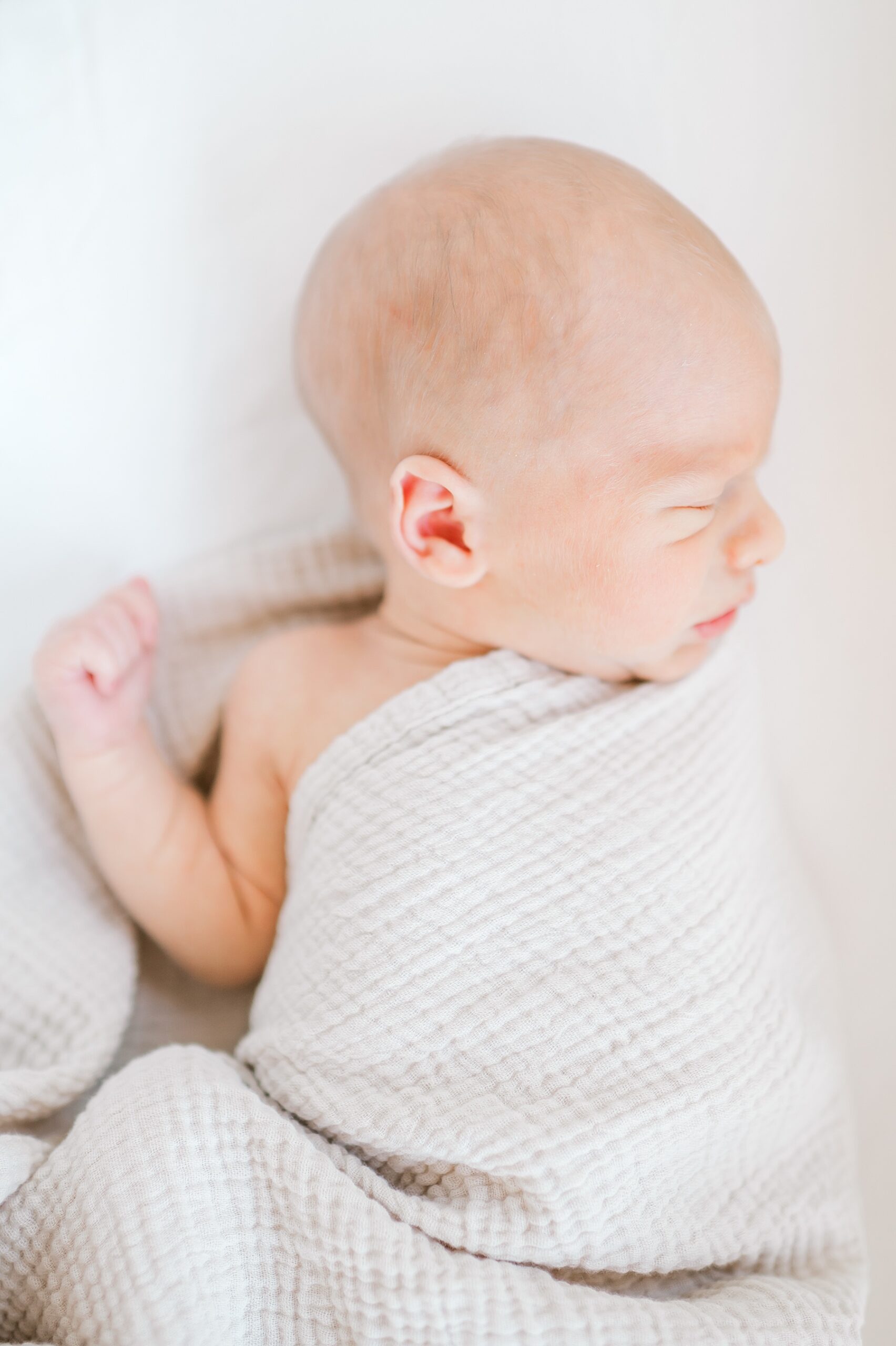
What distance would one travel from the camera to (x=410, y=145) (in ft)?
3.55

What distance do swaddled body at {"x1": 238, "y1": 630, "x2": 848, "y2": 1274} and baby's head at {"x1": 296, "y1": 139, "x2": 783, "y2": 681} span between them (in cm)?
11

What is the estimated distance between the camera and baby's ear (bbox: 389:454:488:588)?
87 centimetres

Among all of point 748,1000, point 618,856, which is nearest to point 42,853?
point 618,856

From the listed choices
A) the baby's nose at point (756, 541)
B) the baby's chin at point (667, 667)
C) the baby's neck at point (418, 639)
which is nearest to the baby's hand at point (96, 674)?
the baby's neck at point (418, 639)

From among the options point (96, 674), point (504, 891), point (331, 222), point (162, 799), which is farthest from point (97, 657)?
point (331, 222)

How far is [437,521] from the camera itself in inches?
36.1

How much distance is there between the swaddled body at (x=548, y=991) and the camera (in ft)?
2.55

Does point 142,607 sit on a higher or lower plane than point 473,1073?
higher

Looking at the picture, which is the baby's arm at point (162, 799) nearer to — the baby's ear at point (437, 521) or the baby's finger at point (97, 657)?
the baby's finger at point (97, 657)

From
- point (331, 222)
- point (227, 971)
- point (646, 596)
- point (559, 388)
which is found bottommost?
point (227, 971)

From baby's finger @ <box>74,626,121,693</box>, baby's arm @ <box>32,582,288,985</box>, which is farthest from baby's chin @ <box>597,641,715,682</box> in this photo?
baby's finger @ <box>74,626,121,693</box>

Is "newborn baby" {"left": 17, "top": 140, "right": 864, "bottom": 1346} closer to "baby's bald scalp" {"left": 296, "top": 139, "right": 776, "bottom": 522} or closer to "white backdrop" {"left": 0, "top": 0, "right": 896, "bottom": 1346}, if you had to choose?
"baby's bald scalp" {"left": 296, "top": 139, "right": 776, "bottom": 522}

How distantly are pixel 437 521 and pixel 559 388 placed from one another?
0.54 feet

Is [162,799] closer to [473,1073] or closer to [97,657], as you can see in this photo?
[97,657]
